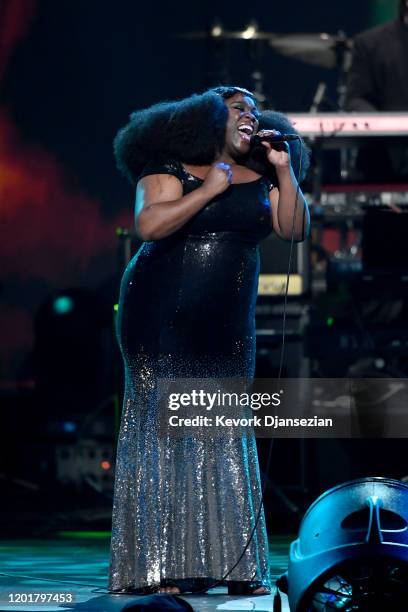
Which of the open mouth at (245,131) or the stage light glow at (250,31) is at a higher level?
the stage light glow at (250,31)

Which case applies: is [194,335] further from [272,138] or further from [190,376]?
[272,138]

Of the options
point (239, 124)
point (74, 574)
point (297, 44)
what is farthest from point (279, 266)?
point (239, 124)

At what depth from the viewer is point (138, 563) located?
10.4 feet

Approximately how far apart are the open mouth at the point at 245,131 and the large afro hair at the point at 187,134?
0.04 meters

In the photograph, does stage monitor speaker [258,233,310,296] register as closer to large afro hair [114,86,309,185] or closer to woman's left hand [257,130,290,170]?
large afro hair [114,86,309,185]

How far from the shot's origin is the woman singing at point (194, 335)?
123 inches

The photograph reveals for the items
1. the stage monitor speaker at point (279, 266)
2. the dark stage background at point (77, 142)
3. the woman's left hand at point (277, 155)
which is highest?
the dark stage background at point (77, 142)

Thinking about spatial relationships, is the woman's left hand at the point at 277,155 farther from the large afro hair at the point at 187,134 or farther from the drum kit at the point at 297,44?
the drum kit at the point at 297,44

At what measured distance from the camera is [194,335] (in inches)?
125

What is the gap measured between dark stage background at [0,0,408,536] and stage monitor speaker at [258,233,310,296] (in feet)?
4.55

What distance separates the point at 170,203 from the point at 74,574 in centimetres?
132

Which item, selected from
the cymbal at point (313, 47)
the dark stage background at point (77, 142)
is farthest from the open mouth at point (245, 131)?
the cymbal at point (313, 47)

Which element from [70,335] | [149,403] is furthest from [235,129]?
[70,335]

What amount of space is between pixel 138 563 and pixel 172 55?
381 cm
